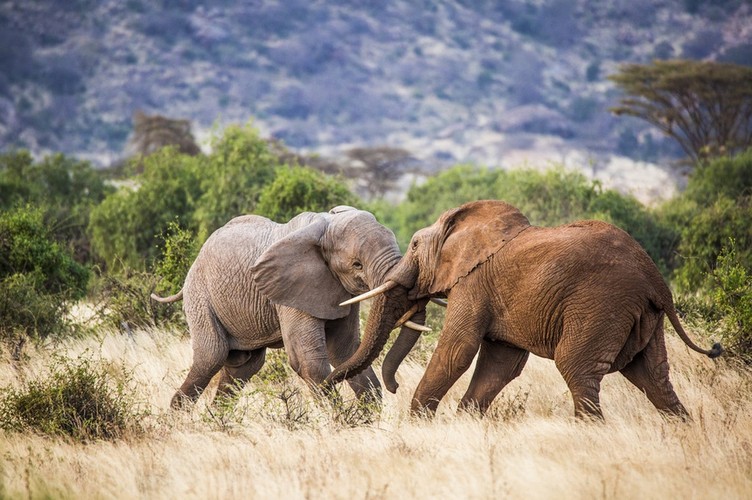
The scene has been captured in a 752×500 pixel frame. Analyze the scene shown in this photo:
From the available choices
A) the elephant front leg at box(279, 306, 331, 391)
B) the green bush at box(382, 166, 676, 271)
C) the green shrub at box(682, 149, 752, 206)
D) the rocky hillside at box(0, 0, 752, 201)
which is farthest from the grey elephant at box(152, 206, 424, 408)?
the rocky hillside at box(0, 0, 752, 201)

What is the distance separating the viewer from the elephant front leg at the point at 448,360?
8.33 m

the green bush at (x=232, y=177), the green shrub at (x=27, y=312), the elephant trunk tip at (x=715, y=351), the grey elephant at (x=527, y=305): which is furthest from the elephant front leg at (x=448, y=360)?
the green bush at (x=232, y=177)

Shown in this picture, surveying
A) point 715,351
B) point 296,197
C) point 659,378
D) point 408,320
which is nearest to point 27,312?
point 408,320

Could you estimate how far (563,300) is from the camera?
7949mm

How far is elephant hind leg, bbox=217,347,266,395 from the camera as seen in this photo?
10.2m

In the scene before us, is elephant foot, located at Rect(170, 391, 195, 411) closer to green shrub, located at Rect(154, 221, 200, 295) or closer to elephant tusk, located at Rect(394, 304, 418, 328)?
elephant tusk, located at Rect(394, 304, 418, 328)

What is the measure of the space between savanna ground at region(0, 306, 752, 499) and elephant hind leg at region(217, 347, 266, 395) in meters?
0.32

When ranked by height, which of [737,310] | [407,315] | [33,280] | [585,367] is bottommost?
[33,280]

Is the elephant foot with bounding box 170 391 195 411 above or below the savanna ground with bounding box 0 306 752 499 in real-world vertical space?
below

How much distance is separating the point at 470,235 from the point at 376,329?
3.72 ft

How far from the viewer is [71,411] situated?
28.6ft

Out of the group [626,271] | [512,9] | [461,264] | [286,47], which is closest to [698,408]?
[626,271]

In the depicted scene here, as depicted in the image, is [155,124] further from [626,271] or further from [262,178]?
[626,271]

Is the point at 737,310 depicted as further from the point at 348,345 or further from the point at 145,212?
the point at 145,212
